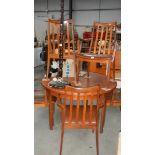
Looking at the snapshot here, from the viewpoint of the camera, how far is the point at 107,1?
1027 centimetres

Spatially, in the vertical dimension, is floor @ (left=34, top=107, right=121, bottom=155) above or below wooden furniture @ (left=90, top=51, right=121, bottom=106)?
below

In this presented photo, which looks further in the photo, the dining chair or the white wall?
the white wall

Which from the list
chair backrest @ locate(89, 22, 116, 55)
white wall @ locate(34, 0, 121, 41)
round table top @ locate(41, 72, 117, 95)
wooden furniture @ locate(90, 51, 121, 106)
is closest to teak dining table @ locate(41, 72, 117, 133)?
round table top @ locate(41, 72, 117, 95)

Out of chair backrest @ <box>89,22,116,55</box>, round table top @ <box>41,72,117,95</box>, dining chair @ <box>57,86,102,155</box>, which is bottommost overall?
dining chair @ <box>57,86,102,155</box>

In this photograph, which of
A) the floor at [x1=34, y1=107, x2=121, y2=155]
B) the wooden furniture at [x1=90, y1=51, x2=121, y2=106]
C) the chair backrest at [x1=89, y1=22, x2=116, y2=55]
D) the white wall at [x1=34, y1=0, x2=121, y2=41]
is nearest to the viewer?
the floor at [x1=34, y1=107, x2=121, y2=155]

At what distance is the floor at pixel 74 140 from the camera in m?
2.35

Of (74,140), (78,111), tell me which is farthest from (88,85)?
(74,140)

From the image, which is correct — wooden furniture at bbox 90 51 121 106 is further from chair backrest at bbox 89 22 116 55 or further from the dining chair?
the dining chair

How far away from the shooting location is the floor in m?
2.35

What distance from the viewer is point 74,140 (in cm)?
259

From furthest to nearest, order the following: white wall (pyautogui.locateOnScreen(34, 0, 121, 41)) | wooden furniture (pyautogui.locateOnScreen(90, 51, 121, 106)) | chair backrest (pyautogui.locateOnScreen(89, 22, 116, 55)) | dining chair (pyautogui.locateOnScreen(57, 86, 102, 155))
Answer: white wall (pyautogui.locateOnScreen(34, 0, 121, 41))
chair backrest (pyautogui.locateOnScreen(89, 22, 116, 55))
wooden furniture (pyautogui.locateOnScreen(90, 51, 121, 106))
dining chair (pyautogui.locateOnScreen(57, 86, 102, 155))

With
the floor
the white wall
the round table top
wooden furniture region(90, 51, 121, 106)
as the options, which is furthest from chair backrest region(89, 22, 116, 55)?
the white wall

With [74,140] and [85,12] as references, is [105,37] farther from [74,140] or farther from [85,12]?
[85,12]
